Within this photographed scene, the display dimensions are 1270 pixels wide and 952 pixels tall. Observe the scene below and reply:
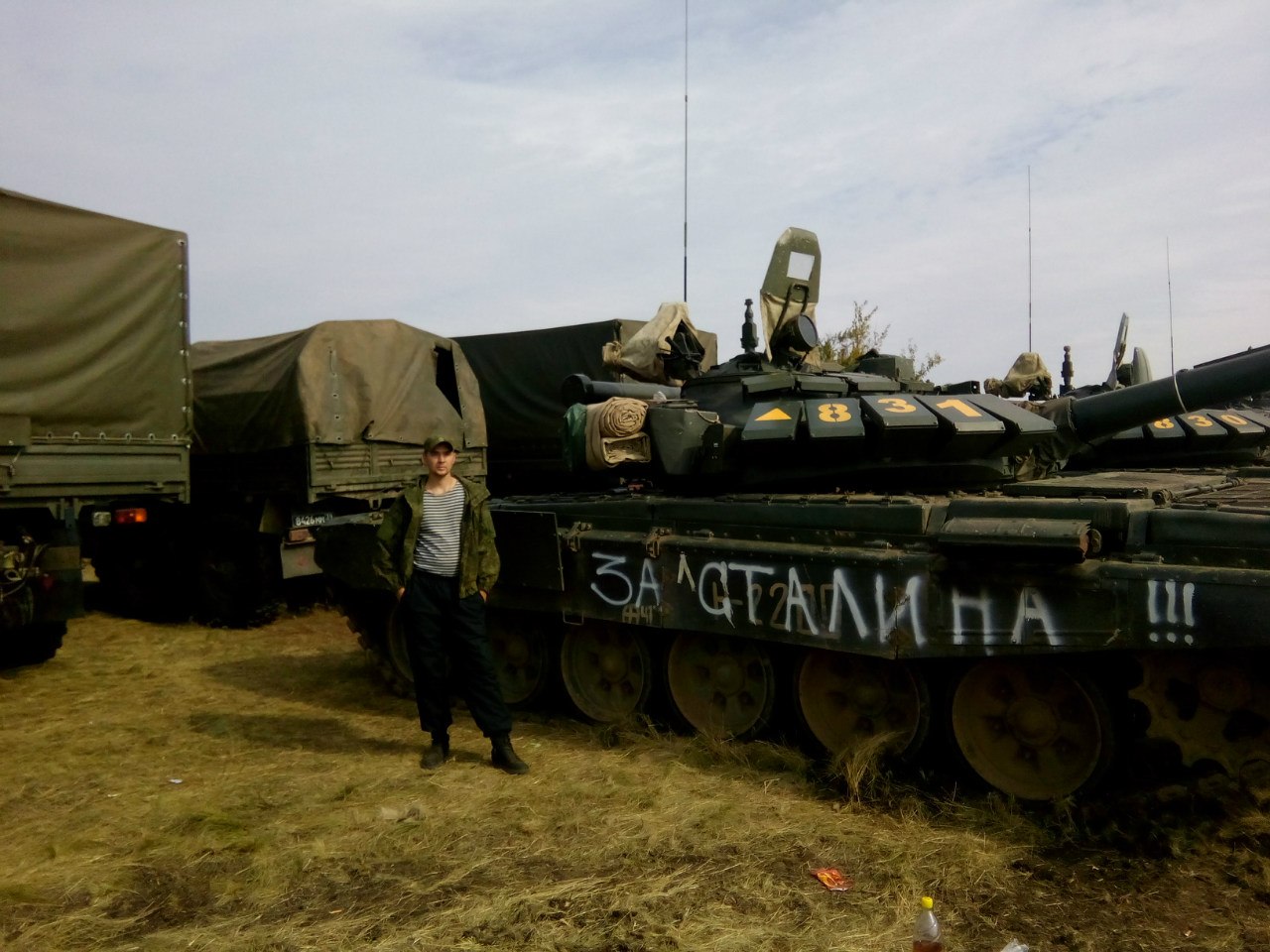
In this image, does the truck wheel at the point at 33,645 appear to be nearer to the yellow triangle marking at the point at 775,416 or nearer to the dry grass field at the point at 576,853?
the dry grass field at the point at 576,853

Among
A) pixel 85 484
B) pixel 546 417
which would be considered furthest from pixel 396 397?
pixel 85 484

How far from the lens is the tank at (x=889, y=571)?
4449 millimetres

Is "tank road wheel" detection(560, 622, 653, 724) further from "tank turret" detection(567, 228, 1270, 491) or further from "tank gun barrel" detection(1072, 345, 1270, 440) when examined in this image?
"tank gun barrel" detection(1072, 345, 1270, 440)

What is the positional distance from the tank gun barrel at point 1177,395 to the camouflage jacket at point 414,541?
3321 millimetres

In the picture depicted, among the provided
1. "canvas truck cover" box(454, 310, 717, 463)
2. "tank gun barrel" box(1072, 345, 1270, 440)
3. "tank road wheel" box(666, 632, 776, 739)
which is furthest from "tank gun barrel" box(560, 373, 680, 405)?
"canvas truck cover" box(454, 310, 717, 463)

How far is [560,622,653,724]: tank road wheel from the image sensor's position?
6453 mm

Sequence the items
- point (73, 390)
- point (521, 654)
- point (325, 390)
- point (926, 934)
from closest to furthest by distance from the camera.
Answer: point (926, 934), point (521, 654), point (73, 390), point (325, 390)

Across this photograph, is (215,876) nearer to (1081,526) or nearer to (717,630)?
(717,630)

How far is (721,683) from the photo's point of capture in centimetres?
611

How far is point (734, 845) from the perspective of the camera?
4.39 metres

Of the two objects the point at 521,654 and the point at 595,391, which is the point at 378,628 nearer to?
the point at 521,654

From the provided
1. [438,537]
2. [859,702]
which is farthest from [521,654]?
[859,702]

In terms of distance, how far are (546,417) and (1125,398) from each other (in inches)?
299

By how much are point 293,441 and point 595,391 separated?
164 inches
